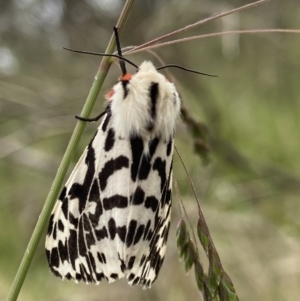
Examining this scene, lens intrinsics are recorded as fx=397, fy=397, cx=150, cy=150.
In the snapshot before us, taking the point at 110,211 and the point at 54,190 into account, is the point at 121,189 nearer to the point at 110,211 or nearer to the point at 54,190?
the point at 110,211

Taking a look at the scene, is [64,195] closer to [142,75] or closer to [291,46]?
[142,75]

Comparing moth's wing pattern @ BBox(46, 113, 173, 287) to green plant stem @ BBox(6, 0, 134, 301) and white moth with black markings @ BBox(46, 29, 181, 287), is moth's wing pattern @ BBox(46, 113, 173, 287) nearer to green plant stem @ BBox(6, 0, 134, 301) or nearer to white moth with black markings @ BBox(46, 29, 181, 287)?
white moth with black markings @ BBox(46, 29, 181, 287)

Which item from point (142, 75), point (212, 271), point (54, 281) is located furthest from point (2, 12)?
point (212, 271)

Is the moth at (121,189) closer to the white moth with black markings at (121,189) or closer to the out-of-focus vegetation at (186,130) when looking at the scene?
the white moth with black markings at (121,189)

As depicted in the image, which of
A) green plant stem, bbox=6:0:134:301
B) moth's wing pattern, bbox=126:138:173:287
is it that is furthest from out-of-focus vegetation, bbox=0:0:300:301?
green plant stem, bbox=6:0:134:301

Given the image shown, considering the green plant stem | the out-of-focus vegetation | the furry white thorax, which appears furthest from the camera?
the out-of-focus vegetation

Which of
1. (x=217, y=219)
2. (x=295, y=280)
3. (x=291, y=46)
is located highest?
(x=291, y=46)

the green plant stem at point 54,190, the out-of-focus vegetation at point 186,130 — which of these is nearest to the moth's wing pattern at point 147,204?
the green plant stem at point 54,190
